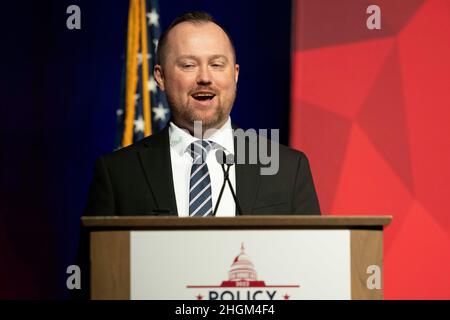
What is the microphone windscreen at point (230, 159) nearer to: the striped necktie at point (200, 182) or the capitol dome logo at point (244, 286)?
the striped necktie at point (200, 182)

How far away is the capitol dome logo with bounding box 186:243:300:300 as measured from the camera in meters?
1.92

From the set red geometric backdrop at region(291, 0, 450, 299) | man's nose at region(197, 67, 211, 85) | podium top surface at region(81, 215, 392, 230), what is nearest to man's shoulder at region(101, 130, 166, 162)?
man's nose at region(197, 67, 211, 85)

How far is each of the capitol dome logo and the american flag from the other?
7.45ft

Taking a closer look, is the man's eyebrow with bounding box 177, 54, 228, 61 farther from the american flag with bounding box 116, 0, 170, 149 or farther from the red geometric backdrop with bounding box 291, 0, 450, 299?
the american flag with bounding box 116, 0, 170, 149

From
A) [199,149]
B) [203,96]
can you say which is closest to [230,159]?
[199,149]

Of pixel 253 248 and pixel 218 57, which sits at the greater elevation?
pixel 218 57

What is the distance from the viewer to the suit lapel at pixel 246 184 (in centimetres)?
251

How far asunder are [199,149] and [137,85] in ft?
5.24

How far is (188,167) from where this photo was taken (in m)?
2.64

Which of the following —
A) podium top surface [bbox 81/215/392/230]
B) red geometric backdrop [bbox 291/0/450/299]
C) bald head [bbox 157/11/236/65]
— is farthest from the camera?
red geometric backdrop [bbox 291/0/450/299]

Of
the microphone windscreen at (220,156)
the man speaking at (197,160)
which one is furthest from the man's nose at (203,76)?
the microphone windscreen at (220,156)

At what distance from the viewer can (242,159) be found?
2.63m

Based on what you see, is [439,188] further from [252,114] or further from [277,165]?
[277,165]

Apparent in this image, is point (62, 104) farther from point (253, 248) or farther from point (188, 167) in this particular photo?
point (253, 248)
